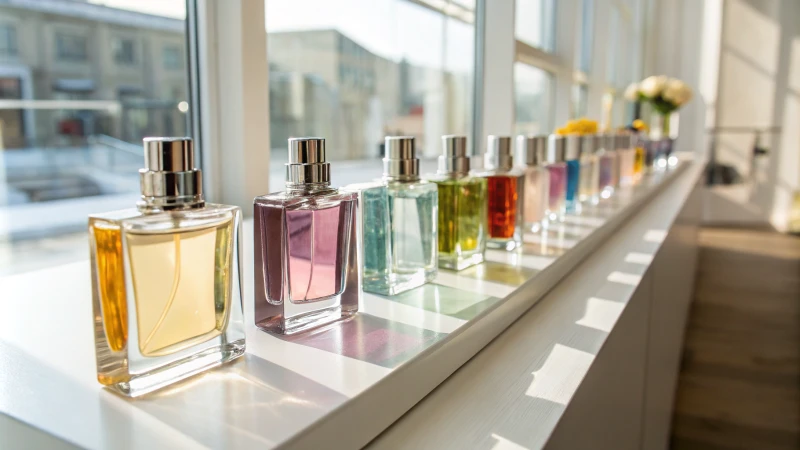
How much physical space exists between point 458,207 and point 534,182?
36cm

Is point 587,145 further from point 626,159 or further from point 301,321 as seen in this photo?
point 301,321

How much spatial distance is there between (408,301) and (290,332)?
0.50ft

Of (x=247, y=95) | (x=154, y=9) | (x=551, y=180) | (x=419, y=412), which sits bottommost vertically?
(x=419, y=412)

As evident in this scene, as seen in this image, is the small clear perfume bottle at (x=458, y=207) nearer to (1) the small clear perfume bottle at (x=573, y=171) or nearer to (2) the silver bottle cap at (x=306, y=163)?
(2) the silver bottle cap at (x=306, y=163)

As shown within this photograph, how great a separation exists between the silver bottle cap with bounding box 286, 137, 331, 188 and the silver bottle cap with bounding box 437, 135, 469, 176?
0.95ft

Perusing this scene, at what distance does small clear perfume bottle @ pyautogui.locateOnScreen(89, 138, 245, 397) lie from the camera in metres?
0.41

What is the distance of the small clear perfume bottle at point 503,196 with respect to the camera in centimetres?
92

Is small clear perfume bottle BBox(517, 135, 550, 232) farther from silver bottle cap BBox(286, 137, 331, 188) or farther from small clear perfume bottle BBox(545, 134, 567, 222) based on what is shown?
silver bottle cap BBox(286, 137, 331, 188)

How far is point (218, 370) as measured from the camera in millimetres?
461

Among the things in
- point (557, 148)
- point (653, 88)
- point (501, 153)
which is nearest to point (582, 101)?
point (653, 88)

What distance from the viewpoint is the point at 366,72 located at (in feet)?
5.03

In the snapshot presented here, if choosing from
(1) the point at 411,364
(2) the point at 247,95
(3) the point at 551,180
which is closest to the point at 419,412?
(1) the point at 411,364

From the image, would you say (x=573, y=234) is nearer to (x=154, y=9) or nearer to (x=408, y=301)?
(x=408, y=301)

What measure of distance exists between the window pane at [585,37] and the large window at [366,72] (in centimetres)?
145
